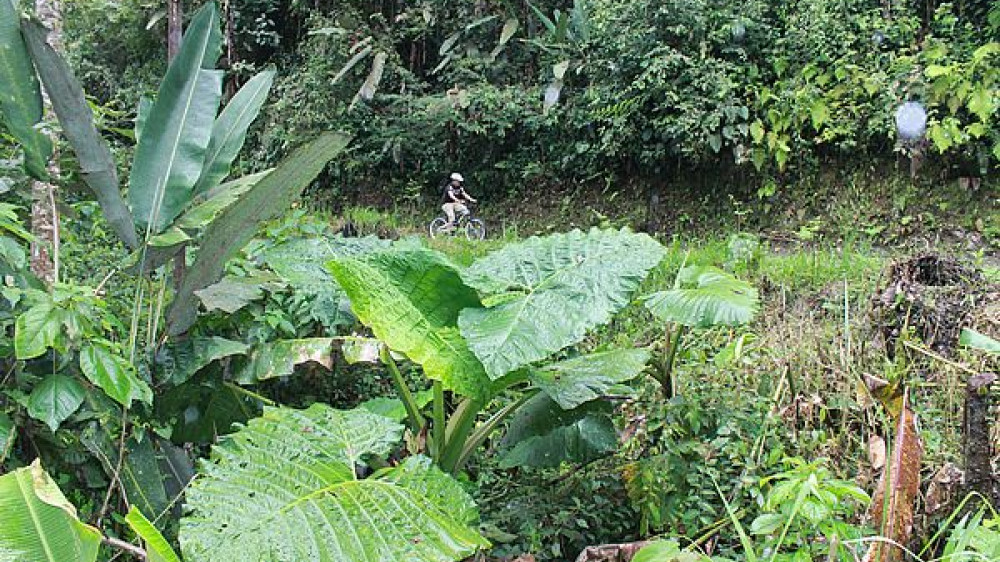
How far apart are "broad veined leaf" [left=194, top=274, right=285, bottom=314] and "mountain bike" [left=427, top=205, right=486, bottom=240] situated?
13.7 ft

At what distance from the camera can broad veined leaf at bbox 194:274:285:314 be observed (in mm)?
2029

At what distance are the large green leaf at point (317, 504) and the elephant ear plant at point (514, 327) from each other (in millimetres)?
251

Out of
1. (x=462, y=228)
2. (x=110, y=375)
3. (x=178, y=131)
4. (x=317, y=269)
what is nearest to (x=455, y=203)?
(x=462, y=228)

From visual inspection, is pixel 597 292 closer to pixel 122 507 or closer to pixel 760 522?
pixel 760 522

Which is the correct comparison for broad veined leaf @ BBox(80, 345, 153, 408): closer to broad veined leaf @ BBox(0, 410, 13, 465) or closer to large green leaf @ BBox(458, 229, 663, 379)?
broad veined leaf @ BBox(0, 410, 13, 465)

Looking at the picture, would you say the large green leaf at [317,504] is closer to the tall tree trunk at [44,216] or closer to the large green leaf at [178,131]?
the large green leaf at [178,131]

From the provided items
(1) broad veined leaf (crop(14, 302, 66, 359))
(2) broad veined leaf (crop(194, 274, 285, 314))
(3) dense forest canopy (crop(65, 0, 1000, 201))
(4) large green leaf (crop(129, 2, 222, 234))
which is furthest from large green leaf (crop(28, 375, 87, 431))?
(3) dense forest canopy (crop(65, 0, 1000, 201))

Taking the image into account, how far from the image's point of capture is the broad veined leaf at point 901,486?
4.79 ft

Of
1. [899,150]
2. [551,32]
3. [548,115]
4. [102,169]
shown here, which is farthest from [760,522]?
[551,32]

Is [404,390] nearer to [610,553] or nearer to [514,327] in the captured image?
[514,327]

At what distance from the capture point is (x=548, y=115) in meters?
7.31

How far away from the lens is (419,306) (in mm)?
1859

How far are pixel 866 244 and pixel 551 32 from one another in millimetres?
4304

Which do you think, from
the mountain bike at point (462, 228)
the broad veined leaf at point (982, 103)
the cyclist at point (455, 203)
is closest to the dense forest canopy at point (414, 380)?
the broad veined leaf at point (982, 103)
